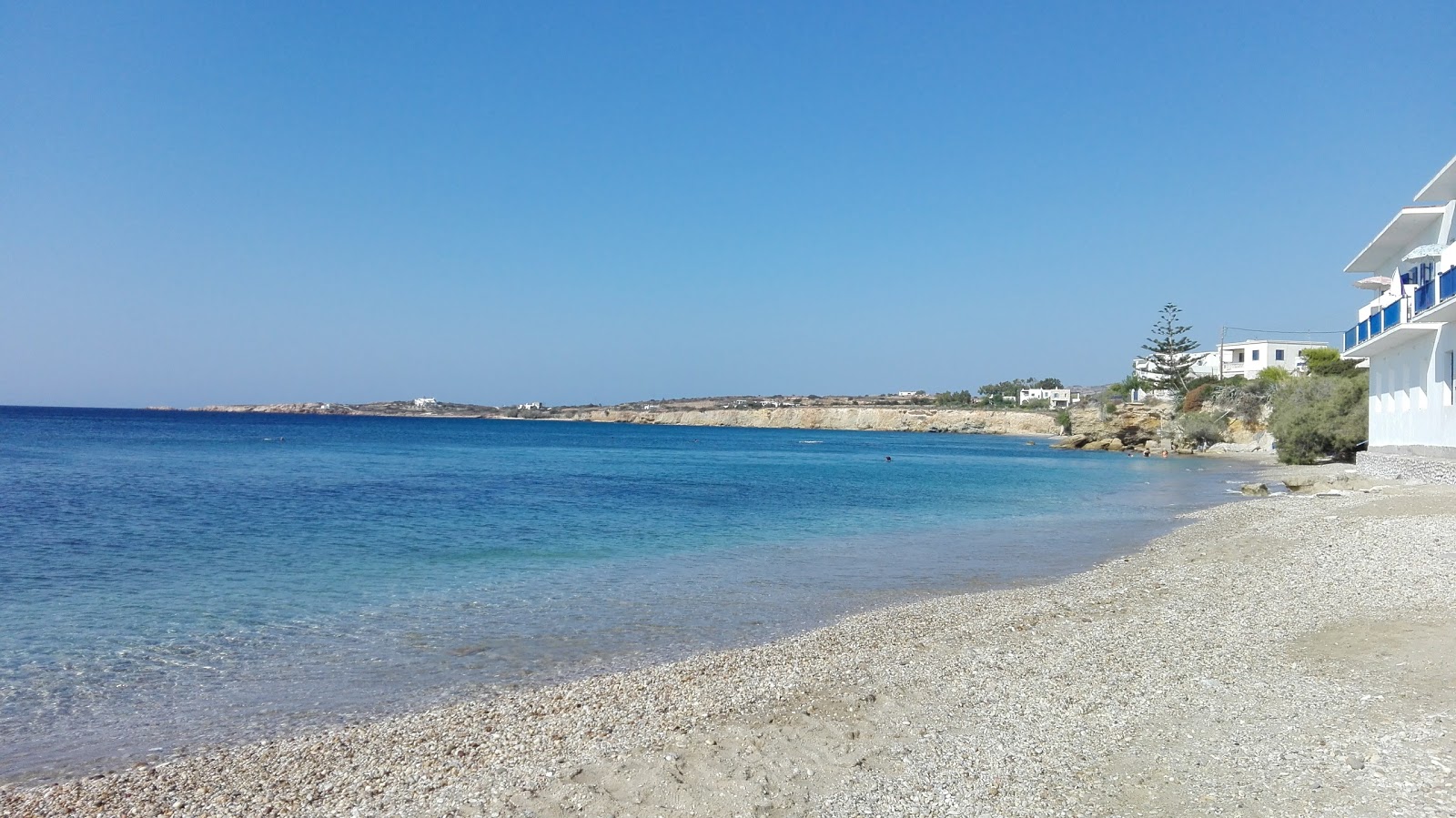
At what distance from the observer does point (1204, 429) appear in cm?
5959

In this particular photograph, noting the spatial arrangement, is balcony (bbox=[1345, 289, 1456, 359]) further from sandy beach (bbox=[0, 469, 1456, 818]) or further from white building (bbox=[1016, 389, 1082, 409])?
white building (bbox=[1016, 389, 1082, 409])

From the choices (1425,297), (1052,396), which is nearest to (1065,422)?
(1052,396)

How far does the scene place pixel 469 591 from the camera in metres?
12.9

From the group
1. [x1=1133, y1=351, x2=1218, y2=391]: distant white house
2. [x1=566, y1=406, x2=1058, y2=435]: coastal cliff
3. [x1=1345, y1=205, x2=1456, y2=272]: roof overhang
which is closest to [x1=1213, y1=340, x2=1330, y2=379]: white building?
[x1=1133, y1=351, x2=1218, y2=391]: distant white house

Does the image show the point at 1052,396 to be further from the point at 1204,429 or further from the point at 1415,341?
the point at 1415,341

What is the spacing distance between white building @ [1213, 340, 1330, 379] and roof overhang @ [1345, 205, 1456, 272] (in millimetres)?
50002

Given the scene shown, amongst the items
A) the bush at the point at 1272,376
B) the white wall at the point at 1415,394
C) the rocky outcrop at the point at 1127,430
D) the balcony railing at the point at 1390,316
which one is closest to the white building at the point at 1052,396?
the bush at the point at 1272,376

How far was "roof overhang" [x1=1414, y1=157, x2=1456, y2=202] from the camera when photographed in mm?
21625

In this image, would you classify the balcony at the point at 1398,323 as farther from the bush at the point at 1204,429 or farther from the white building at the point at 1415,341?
the bush at the point at 1204,429

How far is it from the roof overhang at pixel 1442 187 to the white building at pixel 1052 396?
445ft

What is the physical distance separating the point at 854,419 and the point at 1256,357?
7592 cm

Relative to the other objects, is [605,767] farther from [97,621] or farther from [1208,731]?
[97,621]

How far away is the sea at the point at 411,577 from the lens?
804cm

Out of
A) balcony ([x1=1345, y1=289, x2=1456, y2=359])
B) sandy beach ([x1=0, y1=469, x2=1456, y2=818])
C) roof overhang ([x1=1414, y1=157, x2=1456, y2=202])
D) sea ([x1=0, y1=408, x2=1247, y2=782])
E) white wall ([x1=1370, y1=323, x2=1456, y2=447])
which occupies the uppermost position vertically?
roof overhang ([x1=1414, y1=157, x2=1456, y2=202])
